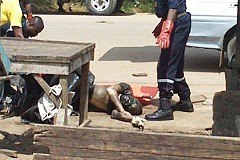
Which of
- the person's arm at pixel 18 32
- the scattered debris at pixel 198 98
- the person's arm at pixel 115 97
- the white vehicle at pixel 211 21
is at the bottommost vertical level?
the scattered debris at pixel 198 98

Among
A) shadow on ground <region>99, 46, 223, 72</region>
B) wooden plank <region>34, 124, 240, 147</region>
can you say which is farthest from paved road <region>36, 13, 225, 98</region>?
wooden plank <region>34, 124, 240, 147</region>

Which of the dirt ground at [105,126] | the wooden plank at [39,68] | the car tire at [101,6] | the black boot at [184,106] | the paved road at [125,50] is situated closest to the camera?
the wooden plank at [39,68]

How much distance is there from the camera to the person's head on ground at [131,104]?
7559 mm

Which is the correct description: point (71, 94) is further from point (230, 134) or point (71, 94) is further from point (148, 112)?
point (230, 134)

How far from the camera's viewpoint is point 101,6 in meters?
19.0

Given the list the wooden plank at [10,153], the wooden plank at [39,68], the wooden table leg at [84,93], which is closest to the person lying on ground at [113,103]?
the wooden table leg at [84,93]

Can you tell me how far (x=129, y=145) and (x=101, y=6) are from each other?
48.5ft

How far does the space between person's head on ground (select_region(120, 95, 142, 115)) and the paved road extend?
145 cm

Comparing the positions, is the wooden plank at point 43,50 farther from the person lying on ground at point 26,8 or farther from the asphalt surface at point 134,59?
the person lying on ground at point 26,8

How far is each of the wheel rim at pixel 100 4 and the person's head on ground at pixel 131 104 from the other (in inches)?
451

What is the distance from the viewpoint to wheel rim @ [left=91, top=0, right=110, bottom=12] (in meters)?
18.9

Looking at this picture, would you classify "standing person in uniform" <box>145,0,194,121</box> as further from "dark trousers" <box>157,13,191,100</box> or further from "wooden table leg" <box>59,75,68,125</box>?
"wooden table leg" <box>59,75,68,125</box>

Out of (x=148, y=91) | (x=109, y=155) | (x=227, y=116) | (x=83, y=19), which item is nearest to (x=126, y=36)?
(x=83, y=19)

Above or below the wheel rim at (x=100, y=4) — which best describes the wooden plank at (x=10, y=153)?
above
